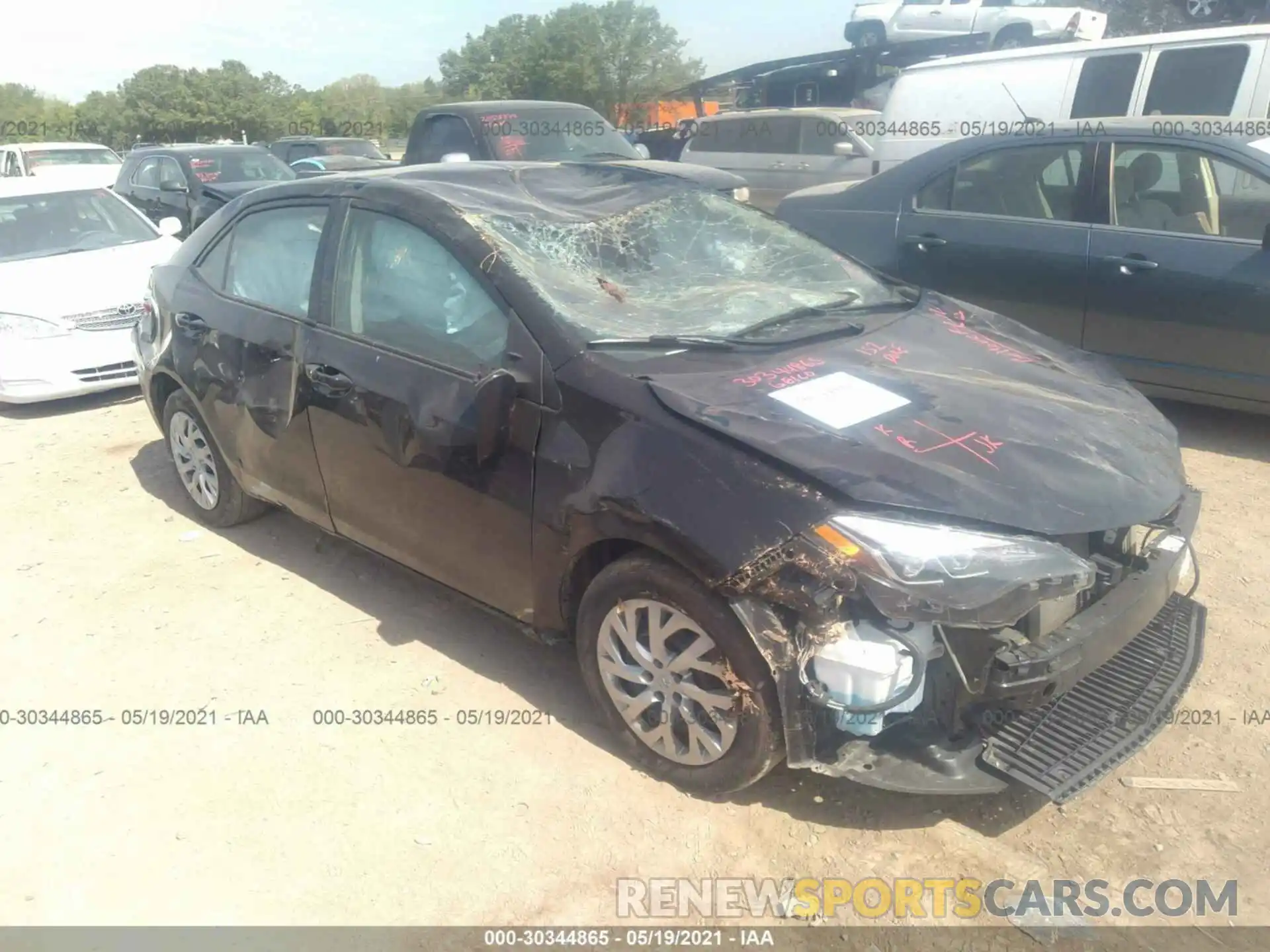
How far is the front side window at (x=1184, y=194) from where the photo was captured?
5023mm

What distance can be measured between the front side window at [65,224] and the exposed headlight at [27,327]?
803 mm

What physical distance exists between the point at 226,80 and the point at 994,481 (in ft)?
177

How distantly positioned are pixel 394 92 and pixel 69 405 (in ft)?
194

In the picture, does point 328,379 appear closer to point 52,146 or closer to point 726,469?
point 726,469

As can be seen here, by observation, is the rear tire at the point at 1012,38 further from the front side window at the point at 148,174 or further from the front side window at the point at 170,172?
the front side window at the point at 148,174

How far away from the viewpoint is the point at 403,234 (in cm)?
336

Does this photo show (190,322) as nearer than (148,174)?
Yes

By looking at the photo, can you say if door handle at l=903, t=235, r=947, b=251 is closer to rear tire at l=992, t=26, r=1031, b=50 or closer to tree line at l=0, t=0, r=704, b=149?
rear tire at l=992, t=26, r=1031, b=50

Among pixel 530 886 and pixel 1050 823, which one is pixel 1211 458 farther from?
pixel 530 886

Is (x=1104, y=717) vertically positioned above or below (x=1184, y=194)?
below

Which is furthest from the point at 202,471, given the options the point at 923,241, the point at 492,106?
the point at 492,106

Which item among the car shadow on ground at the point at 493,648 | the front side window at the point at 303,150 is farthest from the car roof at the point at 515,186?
the front side window at the point at 303,150

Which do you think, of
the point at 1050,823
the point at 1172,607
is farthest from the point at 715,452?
the point at 1172,607

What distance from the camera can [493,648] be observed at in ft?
12.0
